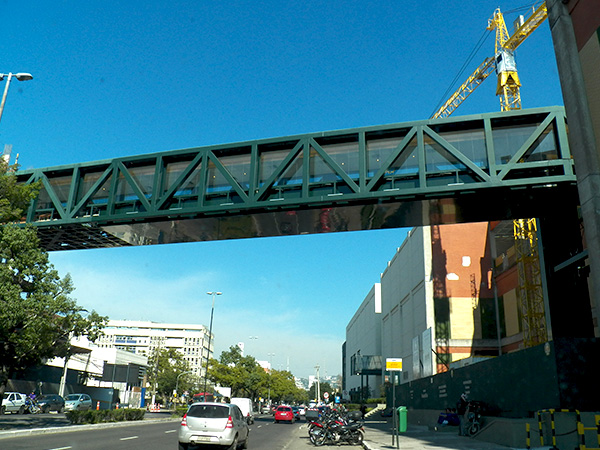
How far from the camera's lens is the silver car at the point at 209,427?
1470cm

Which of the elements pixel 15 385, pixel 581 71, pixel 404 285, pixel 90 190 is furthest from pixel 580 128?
pixel 404 285

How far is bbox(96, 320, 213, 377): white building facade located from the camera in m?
164

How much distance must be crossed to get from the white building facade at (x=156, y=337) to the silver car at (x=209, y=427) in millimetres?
154670

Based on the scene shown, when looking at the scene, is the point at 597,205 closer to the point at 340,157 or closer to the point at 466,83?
the point at 340,157

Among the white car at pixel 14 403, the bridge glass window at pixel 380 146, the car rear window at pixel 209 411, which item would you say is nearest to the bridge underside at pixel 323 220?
the bridge glass window at pixel 380 146

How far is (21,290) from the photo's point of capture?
77.2ft

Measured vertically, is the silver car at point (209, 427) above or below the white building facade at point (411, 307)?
below

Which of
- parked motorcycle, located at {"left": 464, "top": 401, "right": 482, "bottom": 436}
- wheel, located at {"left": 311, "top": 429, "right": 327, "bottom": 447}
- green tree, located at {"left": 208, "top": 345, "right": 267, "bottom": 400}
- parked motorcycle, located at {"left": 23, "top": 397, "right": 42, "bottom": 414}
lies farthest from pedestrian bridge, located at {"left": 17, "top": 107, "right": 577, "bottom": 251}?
green tree, located at {"left": 208, "top": 345, "right": 267, "bottom": 400}

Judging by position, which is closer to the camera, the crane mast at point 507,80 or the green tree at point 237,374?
the crane mast at point 507,80

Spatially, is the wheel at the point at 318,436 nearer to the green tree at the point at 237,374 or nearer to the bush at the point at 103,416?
the bush at the point at 103,416

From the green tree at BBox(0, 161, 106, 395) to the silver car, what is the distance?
1036 centimetres

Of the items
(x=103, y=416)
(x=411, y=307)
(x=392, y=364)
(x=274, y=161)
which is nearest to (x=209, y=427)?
(x=392, y=364)

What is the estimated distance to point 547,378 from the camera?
18047 millimetres

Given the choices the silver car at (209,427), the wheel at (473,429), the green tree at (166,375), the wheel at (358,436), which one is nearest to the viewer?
the silver car at (209,427)
